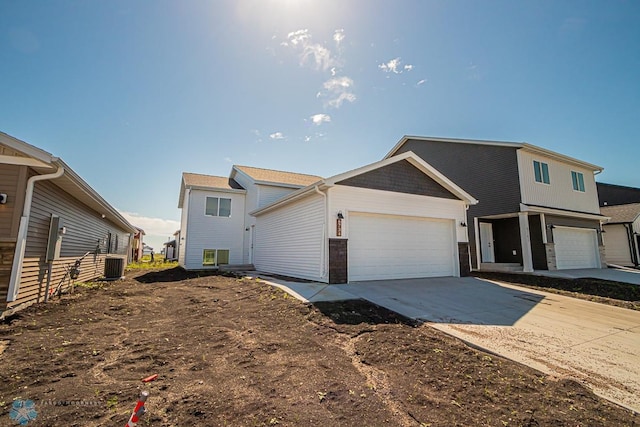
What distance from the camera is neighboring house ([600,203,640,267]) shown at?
18359 millimetres

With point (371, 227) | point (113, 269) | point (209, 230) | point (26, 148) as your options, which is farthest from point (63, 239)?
point (371, 227)

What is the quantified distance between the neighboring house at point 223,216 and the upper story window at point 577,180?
16.0 meters

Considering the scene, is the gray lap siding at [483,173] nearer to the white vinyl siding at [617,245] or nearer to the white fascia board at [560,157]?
the white fascia board at [560,157]

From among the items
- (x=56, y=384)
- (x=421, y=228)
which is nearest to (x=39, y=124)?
(x=56, y=384)

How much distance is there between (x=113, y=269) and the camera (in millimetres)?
11625

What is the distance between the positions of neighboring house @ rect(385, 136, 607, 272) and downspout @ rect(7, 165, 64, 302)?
57.2 ft

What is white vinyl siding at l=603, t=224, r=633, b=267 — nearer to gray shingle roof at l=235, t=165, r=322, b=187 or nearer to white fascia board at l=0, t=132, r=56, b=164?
gray shingle roof at l=235, t=165, r=322, b=187

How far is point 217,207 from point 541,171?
59.4 feet

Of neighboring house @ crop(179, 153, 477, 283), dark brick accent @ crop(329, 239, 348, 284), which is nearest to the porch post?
neighboring house @ crop(179, 153, 477, 283)

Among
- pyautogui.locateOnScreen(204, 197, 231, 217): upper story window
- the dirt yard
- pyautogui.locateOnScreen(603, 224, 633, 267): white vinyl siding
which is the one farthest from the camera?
pyautogui.locateOnScreen(603, 224, 633, 267): white vinyl siding

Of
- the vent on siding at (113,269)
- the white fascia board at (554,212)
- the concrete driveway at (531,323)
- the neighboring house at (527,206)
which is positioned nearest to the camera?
the concrete driveway at (531,323)

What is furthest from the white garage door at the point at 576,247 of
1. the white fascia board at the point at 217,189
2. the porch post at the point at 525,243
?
the white fascia board at the point at 217,189

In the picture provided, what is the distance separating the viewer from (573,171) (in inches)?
643

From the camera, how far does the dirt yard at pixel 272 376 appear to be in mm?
2428
